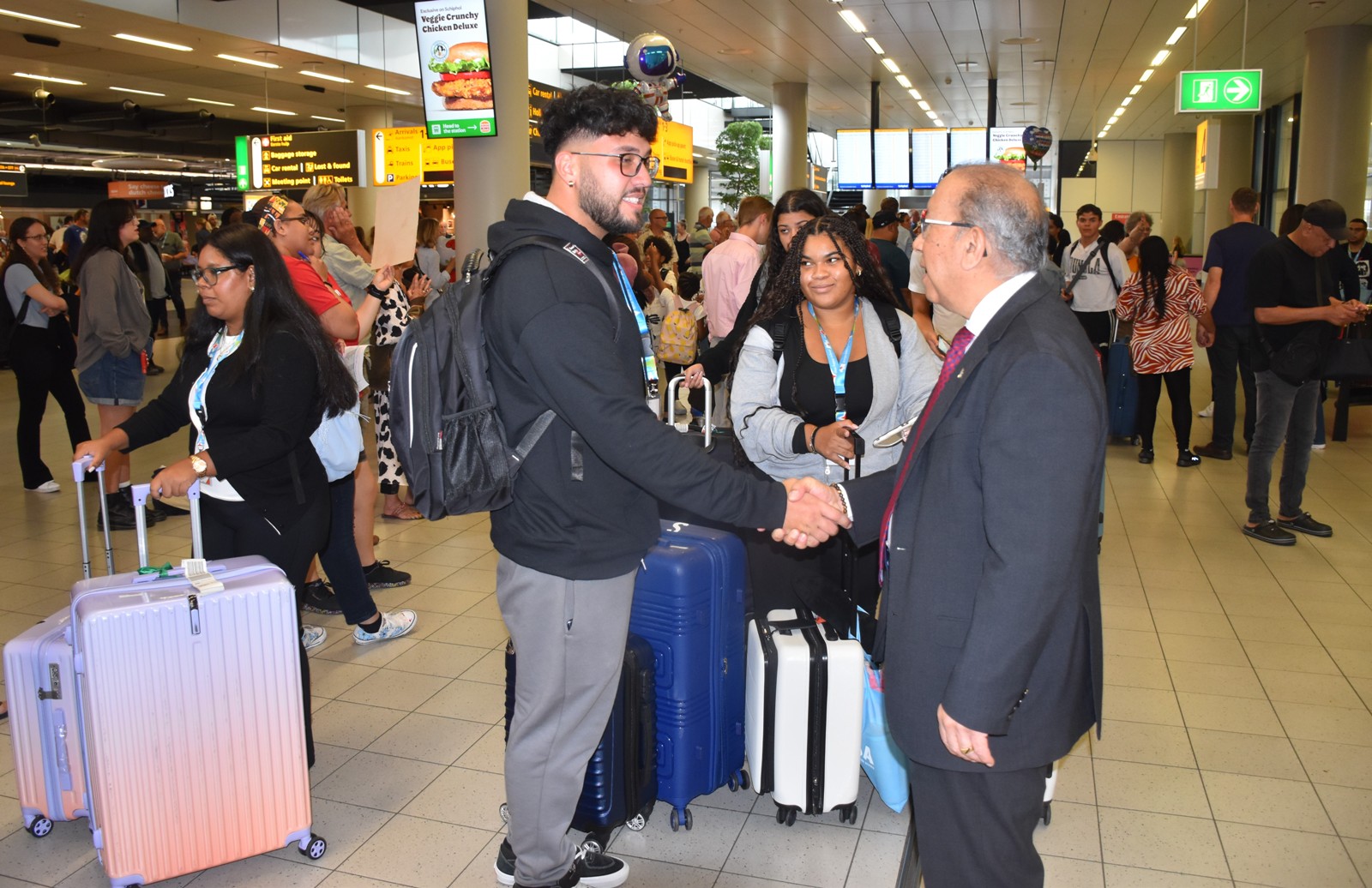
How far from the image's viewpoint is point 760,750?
9.32 feet

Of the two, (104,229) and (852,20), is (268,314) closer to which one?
(104,229)

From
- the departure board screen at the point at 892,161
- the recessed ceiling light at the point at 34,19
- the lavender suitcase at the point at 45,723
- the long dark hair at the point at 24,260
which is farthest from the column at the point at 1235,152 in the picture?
the lavender suitcase at the point at 45,723

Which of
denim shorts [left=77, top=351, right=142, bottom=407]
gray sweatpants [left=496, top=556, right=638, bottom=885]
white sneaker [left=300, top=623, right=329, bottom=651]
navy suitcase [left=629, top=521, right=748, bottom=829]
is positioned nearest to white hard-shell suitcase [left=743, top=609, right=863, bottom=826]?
navy suitcase [left=629, top=521, right=748, bottom=829]

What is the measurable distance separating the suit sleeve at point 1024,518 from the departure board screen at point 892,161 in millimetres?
15453

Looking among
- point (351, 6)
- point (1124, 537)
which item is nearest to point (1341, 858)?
point (1124, 537)

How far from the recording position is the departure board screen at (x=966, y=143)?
648 inches

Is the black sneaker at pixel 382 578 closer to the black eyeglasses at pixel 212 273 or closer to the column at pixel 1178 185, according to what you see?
the black eyeglasses at pixel 212 273

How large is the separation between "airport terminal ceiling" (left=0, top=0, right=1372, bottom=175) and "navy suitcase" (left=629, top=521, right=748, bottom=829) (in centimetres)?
785

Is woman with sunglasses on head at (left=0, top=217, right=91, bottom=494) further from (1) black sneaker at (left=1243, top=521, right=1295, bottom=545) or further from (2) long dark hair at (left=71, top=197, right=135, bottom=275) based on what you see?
(1) black sneaker at (left=1243, top=521, right=1295, bottom=545)

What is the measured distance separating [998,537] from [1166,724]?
2311 mm

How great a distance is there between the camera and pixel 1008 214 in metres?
1.69

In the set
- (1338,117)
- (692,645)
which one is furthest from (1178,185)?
(692,645)

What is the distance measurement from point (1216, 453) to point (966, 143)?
10.2 meters

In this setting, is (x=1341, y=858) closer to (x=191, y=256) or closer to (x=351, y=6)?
(x=351, y=6)
